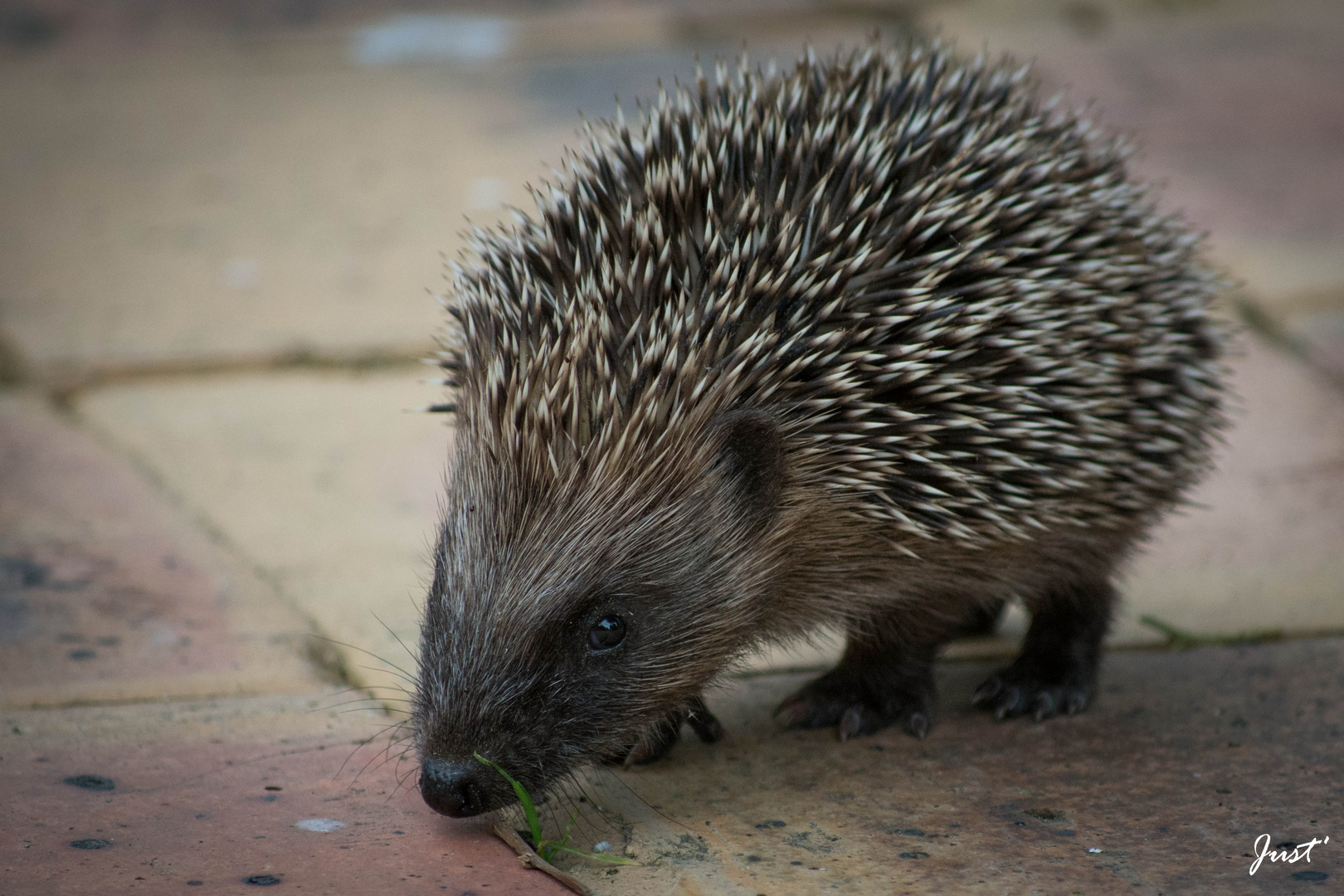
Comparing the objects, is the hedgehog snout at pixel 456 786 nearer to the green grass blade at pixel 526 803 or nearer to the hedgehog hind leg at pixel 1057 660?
the green grass blade at pixel 526 803

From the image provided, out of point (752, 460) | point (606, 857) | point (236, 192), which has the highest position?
point (236, 192)

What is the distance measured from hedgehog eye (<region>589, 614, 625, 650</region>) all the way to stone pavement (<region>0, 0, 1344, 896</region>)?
55 cm

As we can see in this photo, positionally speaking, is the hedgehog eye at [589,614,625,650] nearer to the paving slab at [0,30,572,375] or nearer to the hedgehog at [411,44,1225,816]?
the hedgehog at [411,44,1225,816]

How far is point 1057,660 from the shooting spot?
500cm

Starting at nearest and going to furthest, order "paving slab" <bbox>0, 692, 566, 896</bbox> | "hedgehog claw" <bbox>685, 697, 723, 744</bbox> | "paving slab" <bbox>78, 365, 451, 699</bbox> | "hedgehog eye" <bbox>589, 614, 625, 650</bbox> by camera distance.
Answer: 1. "paving slab" <bbox>0, 692, 566, 896</bbox>
2. "hedgehog eye" <bbox>589, 614, 625, 650</bbox>
3. "hedgehog claw" <bbox>685, 697, 723, 744</bbox>
4. "paving slab" <bbox>78, 365, 451, 699</bbox>

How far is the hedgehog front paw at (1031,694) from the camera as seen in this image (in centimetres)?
493

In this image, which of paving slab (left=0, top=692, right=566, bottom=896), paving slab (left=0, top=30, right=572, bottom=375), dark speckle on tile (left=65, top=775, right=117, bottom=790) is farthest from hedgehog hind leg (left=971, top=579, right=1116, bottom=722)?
paving slab (left=0, top=30, right=572, bottom=375)

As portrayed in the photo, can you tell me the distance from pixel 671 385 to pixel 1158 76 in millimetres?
7931

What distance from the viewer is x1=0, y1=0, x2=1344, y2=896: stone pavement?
4.06 metres

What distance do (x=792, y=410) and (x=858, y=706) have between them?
1.12 meters

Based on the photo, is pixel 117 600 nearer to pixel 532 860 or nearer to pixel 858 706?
pixel 532 860

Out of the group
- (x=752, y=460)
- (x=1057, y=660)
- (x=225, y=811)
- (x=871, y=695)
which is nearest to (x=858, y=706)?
(x=871, y=695)

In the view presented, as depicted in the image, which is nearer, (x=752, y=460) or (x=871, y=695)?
(x=752, y=460)

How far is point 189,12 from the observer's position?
11461mm
